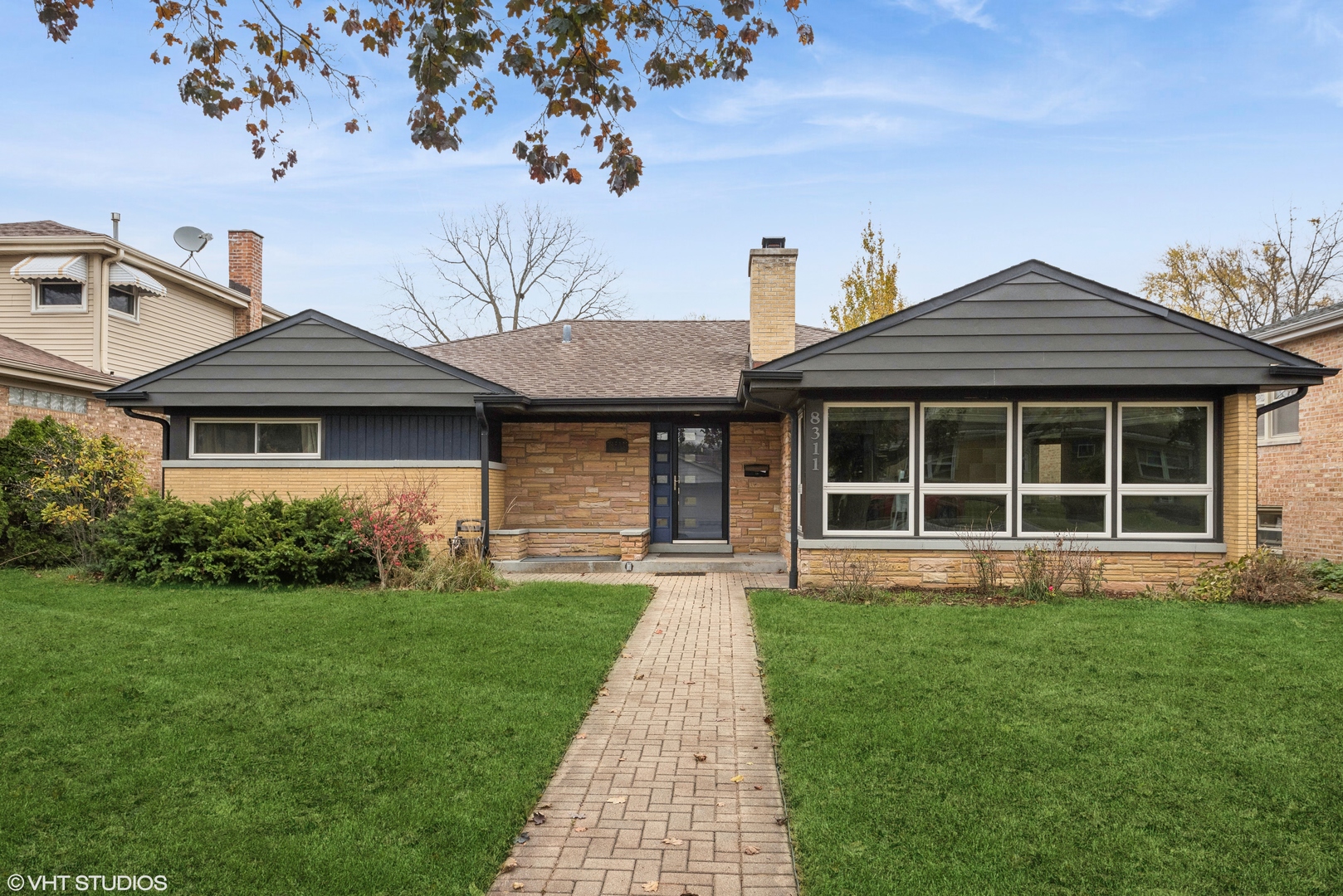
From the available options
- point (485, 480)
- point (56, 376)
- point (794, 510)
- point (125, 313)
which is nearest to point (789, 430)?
point (794, 510)

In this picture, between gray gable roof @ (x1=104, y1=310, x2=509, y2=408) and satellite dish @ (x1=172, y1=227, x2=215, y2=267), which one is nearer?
gray gable roof @ (x1=104, y1=310, x2=509, y2=408)

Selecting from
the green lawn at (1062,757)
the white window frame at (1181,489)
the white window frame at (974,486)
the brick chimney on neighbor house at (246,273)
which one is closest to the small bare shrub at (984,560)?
the white window frame at (974,486)

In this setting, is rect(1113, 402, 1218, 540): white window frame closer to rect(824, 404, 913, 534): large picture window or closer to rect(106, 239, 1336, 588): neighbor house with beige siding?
rect(106, 239, 1336, 588): neighbor house with beige siding

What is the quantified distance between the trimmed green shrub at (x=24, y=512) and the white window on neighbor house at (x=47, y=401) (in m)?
2.87

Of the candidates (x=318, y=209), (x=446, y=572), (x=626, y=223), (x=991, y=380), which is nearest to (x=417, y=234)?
(x=626, y=223)

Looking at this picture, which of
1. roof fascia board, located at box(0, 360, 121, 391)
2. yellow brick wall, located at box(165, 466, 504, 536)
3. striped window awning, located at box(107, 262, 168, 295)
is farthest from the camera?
striped window awning, located at box(107, 262, 168, 295)

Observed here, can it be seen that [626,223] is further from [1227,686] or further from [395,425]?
[1227,686]

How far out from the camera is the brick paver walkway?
3.35m

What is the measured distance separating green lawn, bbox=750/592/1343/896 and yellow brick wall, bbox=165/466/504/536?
668 centimetres

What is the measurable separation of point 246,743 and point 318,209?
1316 cm

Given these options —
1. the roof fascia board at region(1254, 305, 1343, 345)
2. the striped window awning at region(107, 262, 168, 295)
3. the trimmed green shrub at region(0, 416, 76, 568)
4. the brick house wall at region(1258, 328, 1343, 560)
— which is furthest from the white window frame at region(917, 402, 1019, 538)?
the striped window awning at region(107, 262, 168, 295)

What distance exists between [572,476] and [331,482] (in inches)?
155

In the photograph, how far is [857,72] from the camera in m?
8.76

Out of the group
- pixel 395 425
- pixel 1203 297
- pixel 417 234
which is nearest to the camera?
pixel 395 425
